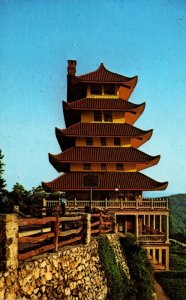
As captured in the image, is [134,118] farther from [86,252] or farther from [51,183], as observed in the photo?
[86,252]

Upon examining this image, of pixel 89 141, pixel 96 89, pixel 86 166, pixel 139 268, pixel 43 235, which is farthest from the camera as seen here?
pixel 96 89

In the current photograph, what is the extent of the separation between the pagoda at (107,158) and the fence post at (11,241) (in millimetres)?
25089

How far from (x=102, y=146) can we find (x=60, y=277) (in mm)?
29144

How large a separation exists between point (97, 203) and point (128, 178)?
13.7 ft

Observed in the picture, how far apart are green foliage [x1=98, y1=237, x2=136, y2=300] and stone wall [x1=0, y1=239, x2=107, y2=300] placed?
432mm

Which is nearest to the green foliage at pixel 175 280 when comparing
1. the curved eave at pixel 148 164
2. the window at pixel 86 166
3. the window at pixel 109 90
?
the curved eave at pixel 148 164

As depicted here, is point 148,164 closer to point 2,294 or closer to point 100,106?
point 100,106

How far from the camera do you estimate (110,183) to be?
123 feet

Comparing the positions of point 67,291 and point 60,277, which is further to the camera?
point 67,291

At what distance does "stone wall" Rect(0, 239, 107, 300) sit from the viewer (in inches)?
326

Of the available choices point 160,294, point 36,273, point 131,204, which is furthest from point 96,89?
point 36,273

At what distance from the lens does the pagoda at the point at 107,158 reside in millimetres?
35219

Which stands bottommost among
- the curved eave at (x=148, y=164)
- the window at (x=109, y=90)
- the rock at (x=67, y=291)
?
the rock at (x=67, y=291)

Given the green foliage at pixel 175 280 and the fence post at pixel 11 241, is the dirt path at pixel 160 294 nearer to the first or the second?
the green foliage at pixel 175 280
